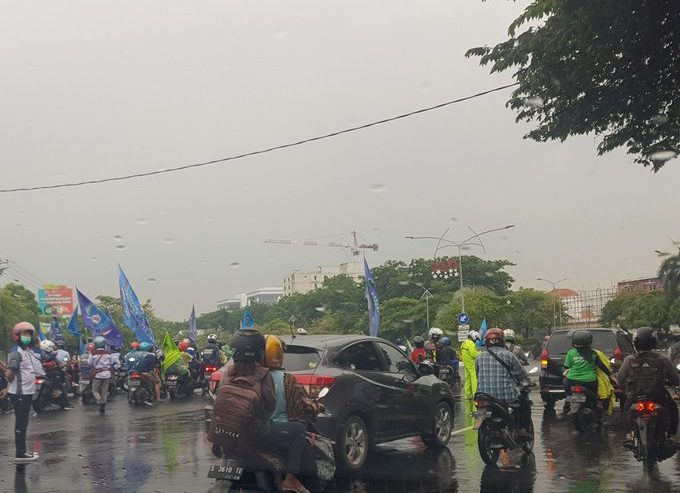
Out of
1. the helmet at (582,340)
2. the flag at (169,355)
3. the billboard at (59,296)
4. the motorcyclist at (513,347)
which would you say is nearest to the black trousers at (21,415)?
the helmet at (582,340)

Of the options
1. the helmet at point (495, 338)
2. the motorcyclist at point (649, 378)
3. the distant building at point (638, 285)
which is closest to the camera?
the motorcyclist at point (649, 378)

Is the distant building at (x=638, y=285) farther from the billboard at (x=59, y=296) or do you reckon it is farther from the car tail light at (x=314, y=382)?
the car tail light at (x=314, y=382)

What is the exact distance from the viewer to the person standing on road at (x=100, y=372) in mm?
18688

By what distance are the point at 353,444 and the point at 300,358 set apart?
1081 millimetres

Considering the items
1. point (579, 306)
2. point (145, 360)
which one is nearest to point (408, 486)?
point (145, 360)

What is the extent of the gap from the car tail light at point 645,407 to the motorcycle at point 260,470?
11.8ft

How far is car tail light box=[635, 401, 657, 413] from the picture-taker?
8.73 metres

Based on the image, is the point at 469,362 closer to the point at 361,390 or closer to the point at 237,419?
the point at 361,390

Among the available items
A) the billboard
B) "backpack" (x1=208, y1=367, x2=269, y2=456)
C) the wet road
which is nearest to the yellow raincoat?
the wet road

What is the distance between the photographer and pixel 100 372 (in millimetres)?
18812

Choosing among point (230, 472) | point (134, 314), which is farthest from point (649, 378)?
point (134, 314)

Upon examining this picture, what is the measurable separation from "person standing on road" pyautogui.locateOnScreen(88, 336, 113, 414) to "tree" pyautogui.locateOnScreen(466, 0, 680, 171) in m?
10.6

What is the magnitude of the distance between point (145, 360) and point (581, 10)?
1436 cm

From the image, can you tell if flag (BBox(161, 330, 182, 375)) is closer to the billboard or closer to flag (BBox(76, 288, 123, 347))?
flag (BBox(76, 288, 123, 347))
